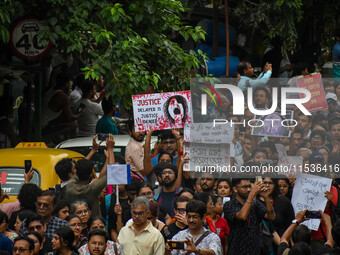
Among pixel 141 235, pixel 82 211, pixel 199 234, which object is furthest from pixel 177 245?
pixel 82 211

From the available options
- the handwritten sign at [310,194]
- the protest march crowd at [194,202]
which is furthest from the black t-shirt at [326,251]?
the handwritten sign at [310,194]

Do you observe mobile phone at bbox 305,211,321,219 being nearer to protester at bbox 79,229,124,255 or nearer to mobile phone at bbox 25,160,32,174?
protester at bbox 79,229,124,255

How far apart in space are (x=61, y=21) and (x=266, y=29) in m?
5.70

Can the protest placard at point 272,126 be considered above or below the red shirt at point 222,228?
above

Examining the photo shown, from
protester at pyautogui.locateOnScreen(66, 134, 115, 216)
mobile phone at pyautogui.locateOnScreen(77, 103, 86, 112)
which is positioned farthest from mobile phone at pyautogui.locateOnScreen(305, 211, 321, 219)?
mobile phone at pyautogui.locateOnScreen(77, 103, 86, 112)

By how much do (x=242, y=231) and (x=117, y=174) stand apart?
166 cm

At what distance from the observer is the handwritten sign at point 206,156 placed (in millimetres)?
12969

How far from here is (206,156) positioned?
1309 cm

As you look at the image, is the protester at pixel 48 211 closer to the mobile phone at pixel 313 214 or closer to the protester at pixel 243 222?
the protester at pixel 243 222

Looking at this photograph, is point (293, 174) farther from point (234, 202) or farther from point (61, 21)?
point (61, 21)

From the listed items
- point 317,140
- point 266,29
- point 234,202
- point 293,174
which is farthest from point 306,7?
point 234,202

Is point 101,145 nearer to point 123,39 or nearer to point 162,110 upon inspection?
point 123,39

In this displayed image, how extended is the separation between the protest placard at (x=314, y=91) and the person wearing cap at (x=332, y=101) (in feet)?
4.39

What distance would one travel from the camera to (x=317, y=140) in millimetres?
13898
